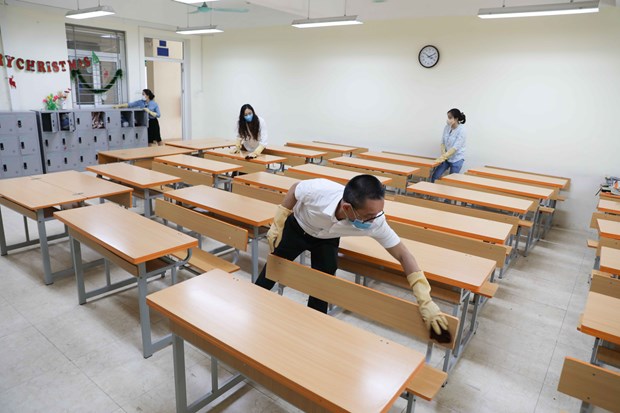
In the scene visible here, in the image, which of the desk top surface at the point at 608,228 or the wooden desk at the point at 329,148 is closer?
the desk top surface at the point at 608,228

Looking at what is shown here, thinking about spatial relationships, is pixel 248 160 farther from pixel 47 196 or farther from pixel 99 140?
pixel 99 140

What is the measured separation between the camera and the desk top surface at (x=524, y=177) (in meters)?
5.32

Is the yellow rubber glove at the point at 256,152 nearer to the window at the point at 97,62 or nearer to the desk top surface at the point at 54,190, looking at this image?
the desk top surface at the point at 54,190

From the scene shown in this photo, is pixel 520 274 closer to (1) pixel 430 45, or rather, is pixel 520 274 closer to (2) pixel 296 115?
(1) pixel 430 45

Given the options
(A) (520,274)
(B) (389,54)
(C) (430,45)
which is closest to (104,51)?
(B) (389,54)

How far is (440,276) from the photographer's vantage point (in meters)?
2.36

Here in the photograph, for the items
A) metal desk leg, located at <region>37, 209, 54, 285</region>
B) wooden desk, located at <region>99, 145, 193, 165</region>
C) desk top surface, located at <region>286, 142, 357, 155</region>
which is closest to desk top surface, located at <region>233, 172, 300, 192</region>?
metal desk leg, located at <region>37, 209, 54, 285</region>

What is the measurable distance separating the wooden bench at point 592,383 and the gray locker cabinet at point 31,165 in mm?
8002

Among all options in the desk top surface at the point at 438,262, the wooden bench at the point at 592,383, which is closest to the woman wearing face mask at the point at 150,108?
the desk top surface at the point at 438,262

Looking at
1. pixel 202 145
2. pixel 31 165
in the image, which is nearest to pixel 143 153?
pixel 202 145

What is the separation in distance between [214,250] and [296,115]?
5188 mm

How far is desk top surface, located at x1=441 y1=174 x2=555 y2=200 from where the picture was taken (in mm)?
4576

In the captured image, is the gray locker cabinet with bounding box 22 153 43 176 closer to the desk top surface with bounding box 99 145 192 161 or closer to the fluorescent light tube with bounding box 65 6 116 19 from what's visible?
the desk top surface with bounding box 99 145 192 161

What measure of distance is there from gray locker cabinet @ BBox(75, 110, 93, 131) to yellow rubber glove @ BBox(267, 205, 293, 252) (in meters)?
6.60
